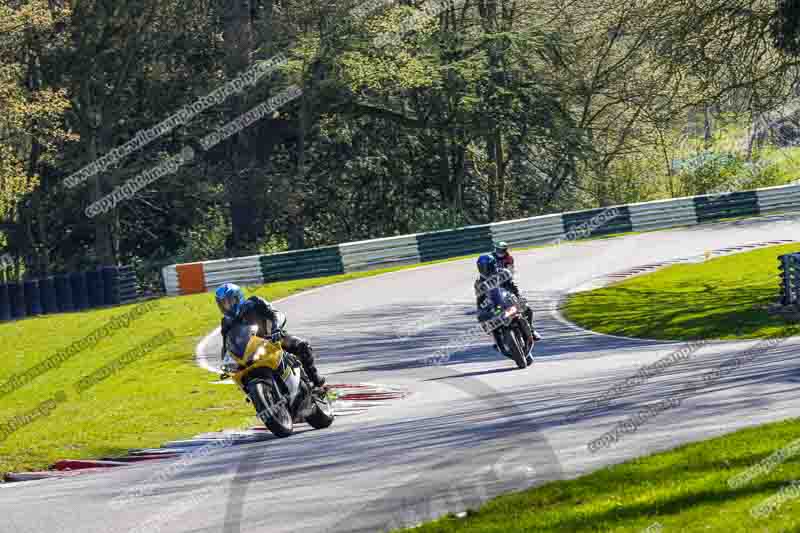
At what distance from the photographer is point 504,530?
25.7 ft

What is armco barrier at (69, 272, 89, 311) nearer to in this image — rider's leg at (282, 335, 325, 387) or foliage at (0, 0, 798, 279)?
foliage at (0, 0, 798, 279)

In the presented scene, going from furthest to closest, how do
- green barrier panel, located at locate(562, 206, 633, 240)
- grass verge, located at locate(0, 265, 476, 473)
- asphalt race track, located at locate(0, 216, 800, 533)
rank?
1. green barrier panel, located at locate(562, 206, 633, 240)
2. grass verge, located at locate(0, 265, 476, 473)
3. asphalt race track, located at locate(0, 216, 800, 533)

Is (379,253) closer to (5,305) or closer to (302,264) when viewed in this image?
(302,264)

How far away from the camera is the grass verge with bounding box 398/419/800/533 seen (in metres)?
7.45

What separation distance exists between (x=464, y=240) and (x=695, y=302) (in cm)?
1219

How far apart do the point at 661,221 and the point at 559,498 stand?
111 ft

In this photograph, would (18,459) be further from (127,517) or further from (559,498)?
(559,498)

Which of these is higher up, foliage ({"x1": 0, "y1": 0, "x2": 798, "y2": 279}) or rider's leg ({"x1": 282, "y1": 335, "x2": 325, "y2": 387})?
foliage ({"x1": 0, "y1": 0, "x2": 798, "y2": 279})

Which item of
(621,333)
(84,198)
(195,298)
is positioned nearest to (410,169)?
(84,198)

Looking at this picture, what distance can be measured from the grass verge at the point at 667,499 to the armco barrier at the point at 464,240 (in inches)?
1009

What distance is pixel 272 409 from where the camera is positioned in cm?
1301

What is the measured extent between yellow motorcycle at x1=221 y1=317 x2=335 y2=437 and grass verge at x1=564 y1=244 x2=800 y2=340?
10499 millimetres

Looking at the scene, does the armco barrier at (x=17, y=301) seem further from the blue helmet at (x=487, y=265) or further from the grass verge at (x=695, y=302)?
the blue helmet at (x=487, y=265)

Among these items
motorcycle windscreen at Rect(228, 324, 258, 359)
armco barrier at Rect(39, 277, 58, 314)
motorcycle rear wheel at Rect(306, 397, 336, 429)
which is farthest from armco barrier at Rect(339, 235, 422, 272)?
motorcycle windscreen at Rect(228, 324, 258, 359)
